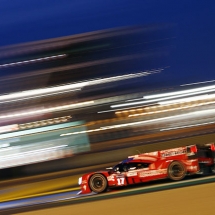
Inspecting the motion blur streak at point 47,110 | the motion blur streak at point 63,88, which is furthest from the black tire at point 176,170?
the motion blur streak at point 47,110

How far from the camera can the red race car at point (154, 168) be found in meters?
2.88

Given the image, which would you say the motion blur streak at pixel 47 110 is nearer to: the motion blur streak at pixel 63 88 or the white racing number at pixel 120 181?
the motion blur streak at pixel 63 88

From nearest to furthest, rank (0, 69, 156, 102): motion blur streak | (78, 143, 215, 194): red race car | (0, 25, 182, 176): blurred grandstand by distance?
1. (0, 25, 182, 176): blurred grandstand
2. (0, 69, 156, 102): motion blur streak
3. (78, 143, 215, 194): red race car

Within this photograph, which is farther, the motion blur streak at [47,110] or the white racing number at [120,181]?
the white racing number at [120,181]

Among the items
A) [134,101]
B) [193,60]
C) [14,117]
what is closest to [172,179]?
[134,101]

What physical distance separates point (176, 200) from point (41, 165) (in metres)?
0.84

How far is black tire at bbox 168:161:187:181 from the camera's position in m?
2.90

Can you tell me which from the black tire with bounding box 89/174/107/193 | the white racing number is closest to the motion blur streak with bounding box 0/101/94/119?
the black tire with bounding box 89/174/107/193

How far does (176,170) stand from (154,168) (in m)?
0.17

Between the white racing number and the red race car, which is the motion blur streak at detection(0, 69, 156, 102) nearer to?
the red race car

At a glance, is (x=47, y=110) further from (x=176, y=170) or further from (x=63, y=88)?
(x=176, y=170)

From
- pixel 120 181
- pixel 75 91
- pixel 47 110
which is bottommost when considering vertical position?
pixel 120 181

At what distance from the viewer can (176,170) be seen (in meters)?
3.01

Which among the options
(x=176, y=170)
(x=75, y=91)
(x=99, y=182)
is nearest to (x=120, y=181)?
(x=99, y=182)
